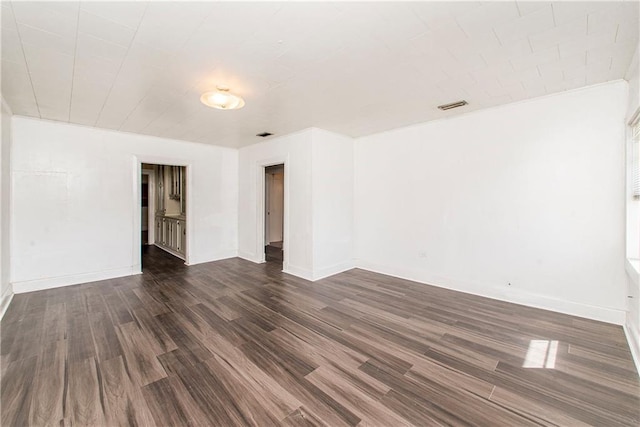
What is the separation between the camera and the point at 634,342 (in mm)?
2328

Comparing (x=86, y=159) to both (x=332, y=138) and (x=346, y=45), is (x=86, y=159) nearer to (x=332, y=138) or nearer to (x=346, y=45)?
(x=332, y=138)

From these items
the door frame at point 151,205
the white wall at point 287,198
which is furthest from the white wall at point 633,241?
the door frame at point 151,205

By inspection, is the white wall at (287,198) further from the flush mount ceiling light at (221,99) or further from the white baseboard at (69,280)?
the white baseboard at (69,280)

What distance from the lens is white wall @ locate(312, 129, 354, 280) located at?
15.0ft

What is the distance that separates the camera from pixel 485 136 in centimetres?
367

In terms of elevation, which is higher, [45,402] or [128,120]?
[128,120]

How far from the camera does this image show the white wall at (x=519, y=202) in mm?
2906

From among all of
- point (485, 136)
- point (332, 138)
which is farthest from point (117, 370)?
point (485, 136)

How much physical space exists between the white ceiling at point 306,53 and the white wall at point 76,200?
780 mm

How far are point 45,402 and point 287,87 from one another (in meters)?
3.29

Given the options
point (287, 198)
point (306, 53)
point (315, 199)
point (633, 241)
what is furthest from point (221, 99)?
point (633, 241)

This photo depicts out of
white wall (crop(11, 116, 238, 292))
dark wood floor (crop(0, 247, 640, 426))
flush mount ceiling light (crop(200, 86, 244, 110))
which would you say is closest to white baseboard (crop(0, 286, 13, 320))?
dark wood floor (crop(0, 247, 640, 426))

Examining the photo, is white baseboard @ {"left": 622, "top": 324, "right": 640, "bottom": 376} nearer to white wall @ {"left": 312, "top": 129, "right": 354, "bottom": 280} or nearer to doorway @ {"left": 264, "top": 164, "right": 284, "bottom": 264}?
white wall @ {"left": 312, "top": 129, "right": 354, "bottom": 280}

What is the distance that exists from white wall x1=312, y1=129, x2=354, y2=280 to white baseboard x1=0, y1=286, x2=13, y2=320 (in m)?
4.00
